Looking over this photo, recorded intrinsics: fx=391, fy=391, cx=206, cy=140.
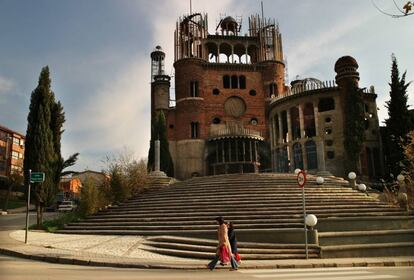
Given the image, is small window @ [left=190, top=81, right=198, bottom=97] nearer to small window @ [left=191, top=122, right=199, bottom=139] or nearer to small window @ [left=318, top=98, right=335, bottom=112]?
small window @ [left=191, top=122, right=199, bottom=139]

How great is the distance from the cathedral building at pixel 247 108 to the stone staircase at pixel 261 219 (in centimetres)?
1201

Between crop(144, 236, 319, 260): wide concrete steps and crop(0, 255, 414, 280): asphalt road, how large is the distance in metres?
2.14

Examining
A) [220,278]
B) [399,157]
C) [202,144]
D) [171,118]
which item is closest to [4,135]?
Result: [171,118]

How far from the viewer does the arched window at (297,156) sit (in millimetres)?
36188

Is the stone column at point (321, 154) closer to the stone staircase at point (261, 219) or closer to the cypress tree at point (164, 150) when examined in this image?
the stone staircase at point (261, 219)

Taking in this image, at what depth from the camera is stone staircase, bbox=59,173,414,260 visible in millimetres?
14070

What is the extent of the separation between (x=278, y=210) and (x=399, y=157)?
1820 centimetres

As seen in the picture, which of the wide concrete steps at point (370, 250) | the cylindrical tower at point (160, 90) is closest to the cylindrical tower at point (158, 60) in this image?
the cylindrical tower at point (160, 90)

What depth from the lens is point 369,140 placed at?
114 ft

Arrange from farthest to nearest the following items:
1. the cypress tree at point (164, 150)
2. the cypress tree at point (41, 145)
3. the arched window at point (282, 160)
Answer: the cypress tree at point (164, 150), the arched window at point (282, 160), the cypress tree at point (41, 145)

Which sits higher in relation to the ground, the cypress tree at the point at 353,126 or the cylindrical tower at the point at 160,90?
the cylindrical tower at the point at 160,90

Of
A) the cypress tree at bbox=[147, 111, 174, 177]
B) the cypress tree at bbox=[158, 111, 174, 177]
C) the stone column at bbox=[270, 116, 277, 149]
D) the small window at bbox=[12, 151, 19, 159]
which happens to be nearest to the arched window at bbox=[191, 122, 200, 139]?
the cypress tree at bbox=[158, 111, 174, 177]

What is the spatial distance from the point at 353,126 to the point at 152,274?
27622 millimetres

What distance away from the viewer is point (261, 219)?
16.8 metres
